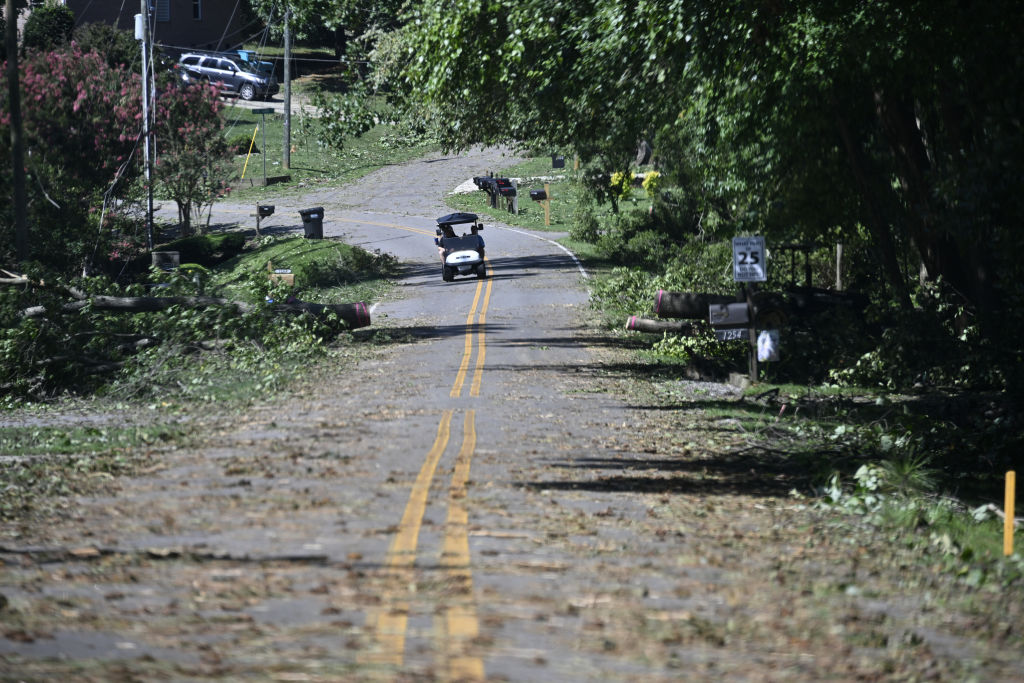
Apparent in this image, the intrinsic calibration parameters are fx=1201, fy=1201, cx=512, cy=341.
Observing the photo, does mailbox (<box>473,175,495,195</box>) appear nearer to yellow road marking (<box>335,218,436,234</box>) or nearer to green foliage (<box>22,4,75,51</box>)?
yellow road marking (<box>335,218,436,234</box>)

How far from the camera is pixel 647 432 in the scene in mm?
14727

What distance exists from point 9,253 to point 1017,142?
23453 mm

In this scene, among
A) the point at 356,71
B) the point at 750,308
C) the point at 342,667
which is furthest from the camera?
the point at 356,71

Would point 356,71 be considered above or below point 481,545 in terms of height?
above

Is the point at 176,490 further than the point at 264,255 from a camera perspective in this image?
No

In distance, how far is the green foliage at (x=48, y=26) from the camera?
2190 inches

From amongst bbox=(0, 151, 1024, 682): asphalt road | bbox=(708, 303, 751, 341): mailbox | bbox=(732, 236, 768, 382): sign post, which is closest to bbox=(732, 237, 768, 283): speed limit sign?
bbox=(732, 236, 768, 382): sign post

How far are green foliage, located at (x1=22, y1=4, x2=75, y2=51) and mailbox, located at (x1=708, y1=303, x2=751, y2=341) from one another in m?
44.6

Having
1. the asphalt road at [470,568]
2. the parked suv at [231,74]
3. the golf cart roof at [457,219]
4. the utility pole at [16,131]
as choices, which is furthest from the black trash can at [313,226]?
the asphalt road at [470,568]

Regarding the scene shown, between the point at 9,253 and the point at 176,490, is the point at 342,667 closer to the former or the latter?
the point at 176,490

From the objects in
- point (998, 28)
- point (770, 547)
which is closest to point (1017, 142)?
point (998, 28)

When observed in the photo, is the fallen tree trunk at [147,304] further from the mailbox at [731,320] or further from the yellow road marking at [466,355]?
the mailbox at [731,320]

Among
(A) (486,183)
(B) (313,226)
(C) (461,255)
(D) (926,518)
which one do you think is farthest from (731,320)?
(A) (486,183)

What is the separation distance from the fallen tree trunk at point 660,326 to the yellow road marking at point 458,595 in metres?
12.9
